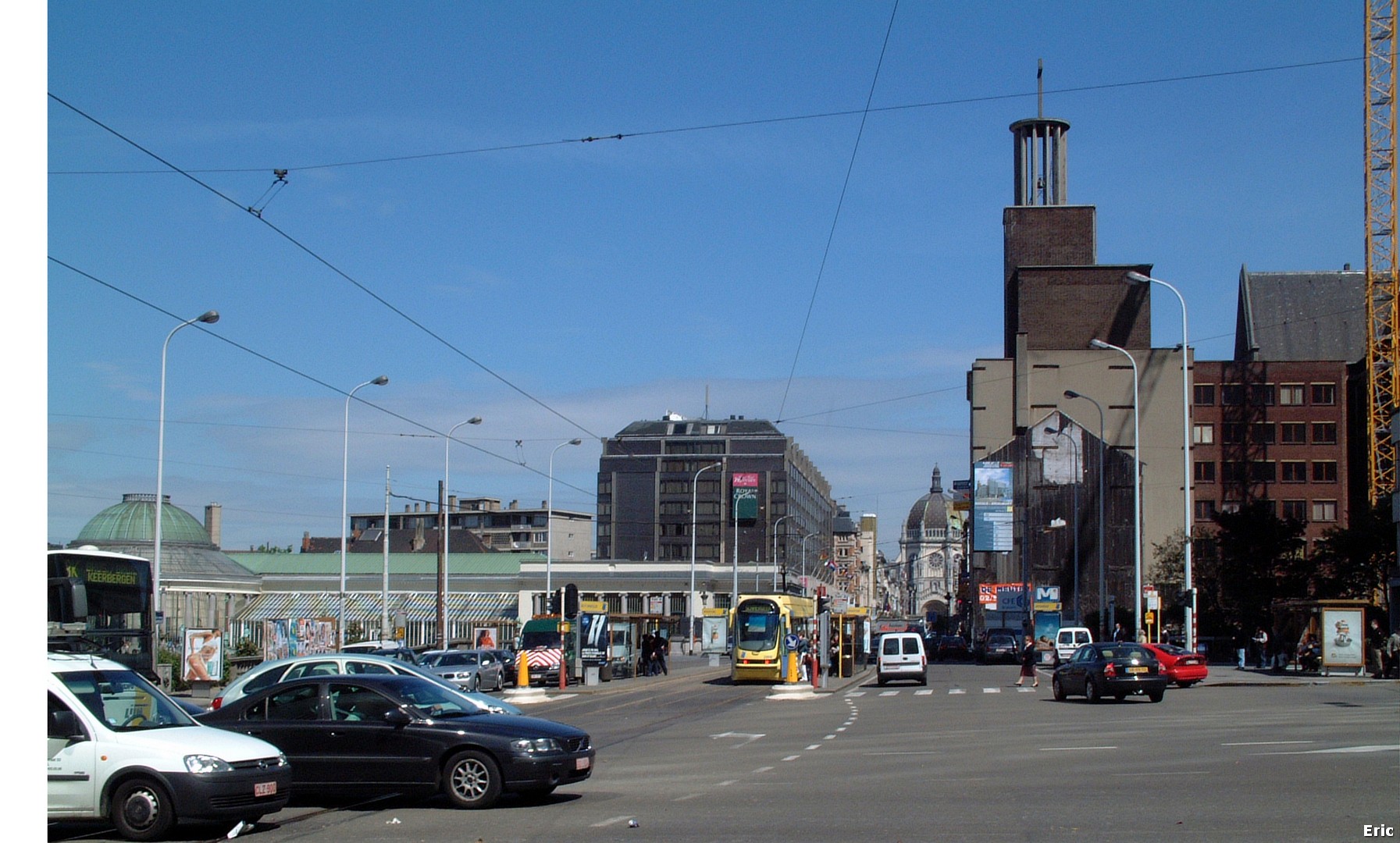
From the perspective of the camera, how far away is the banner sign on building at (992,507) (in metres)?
95.2

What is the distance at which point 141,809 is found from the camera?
1122 centimetres

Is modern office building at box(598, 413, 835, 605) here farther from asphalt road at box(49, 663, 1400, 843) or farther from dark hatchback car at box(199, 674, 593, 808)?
dark hatchback car at box(199, 674, 593, 808)

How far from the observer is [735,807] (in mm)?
12789

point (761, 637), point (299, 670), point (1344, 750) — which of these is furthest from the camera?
point (761, 637)

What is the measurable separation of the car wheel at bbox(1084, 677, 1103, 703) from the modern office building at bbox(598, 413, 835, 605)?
9926cm

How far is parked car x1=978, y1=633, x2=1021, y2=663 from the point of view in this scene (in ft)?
220

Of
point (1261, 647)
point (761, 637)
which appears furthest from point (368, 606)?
point (1261, 647)

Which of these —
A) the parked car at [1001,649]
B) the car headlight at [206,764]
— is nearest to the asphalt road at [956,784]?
the car headlight at [206,764]

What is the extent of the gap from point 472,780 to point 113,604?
14.5 m

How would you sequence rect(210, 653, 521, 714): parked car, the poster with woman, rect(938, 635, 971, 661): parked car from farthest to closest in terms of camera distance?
rect(938, 635, 971, 661): parked car
the poster with woman
rect(210, 653, 521, 714): parked car

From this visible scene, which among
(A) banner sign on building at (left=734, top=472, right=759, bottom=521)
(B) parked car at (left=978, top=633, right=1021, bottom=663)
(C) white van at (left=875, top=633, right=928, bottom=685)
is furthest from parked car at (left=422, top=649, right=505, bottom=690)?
(A) banner sign on building at (left=734, top=472, right=759, bottom=521)

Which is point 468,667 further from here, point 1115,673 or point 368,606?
point 368,606

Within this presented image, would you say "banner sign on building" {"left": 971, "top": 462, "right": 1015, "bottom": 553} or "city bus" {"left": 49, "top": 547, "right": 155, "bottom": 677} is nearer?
"city bus" {"left": 49, "top": 547, "right": 155, "bottom": 677}

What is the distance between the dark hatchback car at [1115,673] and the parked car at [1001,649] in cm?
3576
